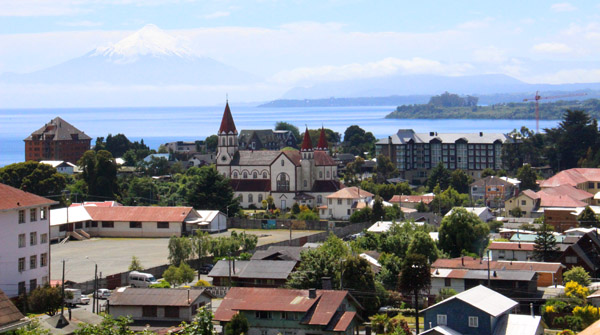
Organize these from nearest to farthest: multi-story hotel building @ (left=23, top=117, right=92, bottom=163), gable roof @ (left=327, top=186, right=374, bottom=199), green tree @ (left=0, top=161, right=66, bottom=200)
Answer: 1. gable roof @ (left=327, top=186, right=374, bottom=199)
2. green tree @ (left=0, top=161, right=66, bottom=200)
3. multi-story hotel building @ (left=23, top=117, right=92, bottom=163)

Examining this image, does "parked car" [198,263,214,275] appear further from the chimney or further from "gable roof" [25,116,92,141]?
"gable roof" [25,116,92,141]

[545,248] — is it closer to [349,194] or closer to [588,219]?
[588,219]

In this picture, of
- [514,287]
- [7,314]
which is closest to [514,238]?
[514,287]

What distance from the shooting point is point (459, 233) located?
4450 centimetres

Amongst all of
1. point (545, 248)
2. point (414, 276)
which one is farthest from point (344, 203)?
point (414, 276)

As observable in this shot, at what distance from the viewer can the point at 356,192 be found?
6450cm

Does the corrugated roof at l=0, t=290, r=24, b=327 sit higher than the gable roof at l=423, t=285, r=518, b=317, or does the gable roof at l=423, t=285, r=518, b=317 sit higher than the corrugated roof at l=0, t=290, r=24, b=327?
the corrugated roof at l=0, t=290, r=24, b=327

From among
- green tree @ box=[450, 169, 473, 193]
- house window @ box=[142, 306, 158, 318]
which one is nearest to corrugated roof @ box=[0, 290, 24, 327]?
house window @ box=[142, 306, 158, 318]

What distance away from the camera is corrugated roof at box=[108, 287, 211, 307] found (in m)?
29.8

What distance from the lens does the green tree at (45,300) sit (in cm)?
3025

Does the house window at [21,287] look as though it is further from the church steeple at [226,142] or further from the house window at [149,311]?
the church steeple at [226,142]

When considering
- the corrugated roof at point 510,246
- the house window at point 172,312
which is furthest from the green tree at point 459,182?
the house window at point 172,312

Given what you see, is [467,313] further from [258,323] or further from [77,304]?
[77,304]

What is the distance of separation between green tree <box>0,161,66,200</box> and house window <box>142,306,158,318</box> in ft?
130
